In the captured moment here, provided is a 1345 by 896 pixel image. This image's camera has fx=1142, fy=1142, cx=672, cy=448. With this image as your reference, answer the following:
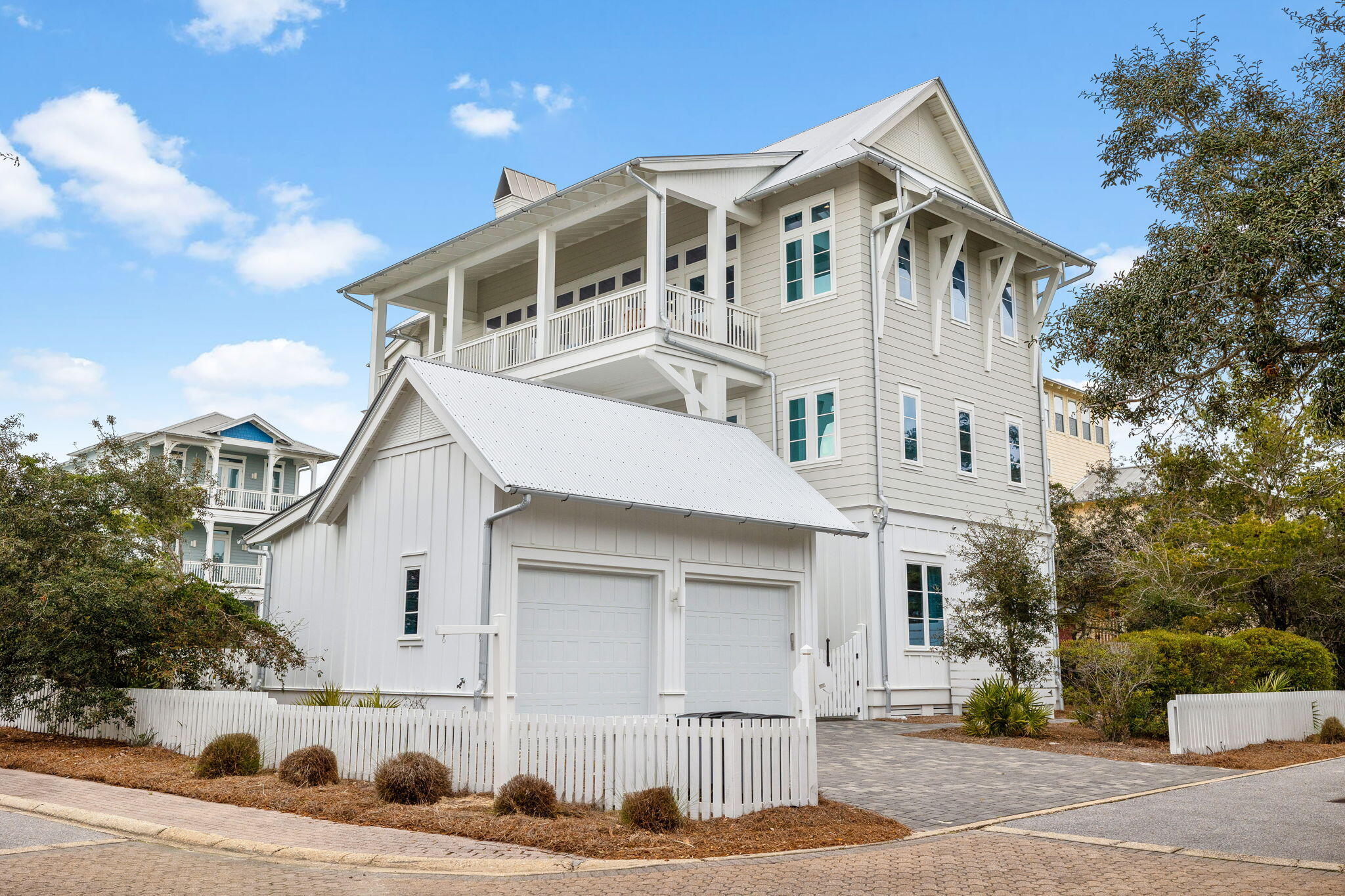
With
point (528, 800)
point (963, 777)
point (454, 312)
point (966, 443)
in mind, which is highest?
point (454, 312)

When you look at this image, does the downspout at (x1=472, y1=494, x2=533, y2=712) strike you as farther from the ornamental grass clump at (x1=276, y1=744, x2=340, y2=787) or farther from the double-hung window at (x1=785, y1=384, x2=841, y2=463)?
the double-hung window at (x1=785, y1=384, x2=841, y2=463)

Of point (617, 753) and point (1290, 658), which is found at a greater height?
point (1290, 658)

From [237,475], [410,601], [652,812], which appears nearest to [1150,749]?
[652,812]

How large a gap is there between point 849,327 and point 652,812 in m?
14.7

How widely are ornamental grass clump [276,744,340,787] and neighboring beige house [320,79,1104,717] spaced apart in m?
11.3

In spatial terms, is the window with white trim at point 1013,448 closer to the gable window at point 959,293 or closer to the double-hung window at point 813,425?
the gable window at point 959,293

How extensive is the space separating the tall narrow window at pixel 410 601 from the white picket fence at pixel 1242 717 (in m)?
10.1

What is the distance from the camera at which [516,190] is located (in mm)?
30641

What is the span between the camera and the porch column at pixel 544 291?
2369 centimetres

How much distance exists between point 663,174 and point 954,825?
15013 mm

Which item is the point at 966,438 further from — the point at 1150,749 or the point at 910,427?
the point at 1150,749

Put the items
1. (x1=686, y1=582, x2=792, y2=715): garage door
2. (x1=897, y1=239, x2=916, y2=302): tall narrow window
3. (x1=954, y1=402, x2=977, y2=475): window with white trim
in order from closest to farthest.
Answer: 1. (x1=686, y1=582, x2=792, y2=715): garage door
2. (x1=897, y1=239, x2=916, y2=302): tall narrow window
3. (x1=954, y1=402, x2=977, y2=475): window with white trim

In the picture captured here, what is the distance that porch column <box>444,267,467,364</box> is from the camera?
85.0ft

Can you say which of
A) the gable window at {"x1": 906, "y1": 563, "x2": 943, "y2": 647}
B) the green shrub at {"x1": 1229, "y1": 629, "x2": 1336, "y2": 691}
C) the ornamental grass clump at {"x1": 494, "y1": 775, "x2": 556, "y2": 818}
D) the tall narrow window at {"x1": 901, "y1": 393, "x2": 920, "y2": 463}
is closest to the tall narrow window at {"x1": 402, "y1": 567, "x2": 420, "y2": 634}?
the ornamental grass clump at {"x1": 494, "y1": 775, "x2": 556, "y2": 818}
